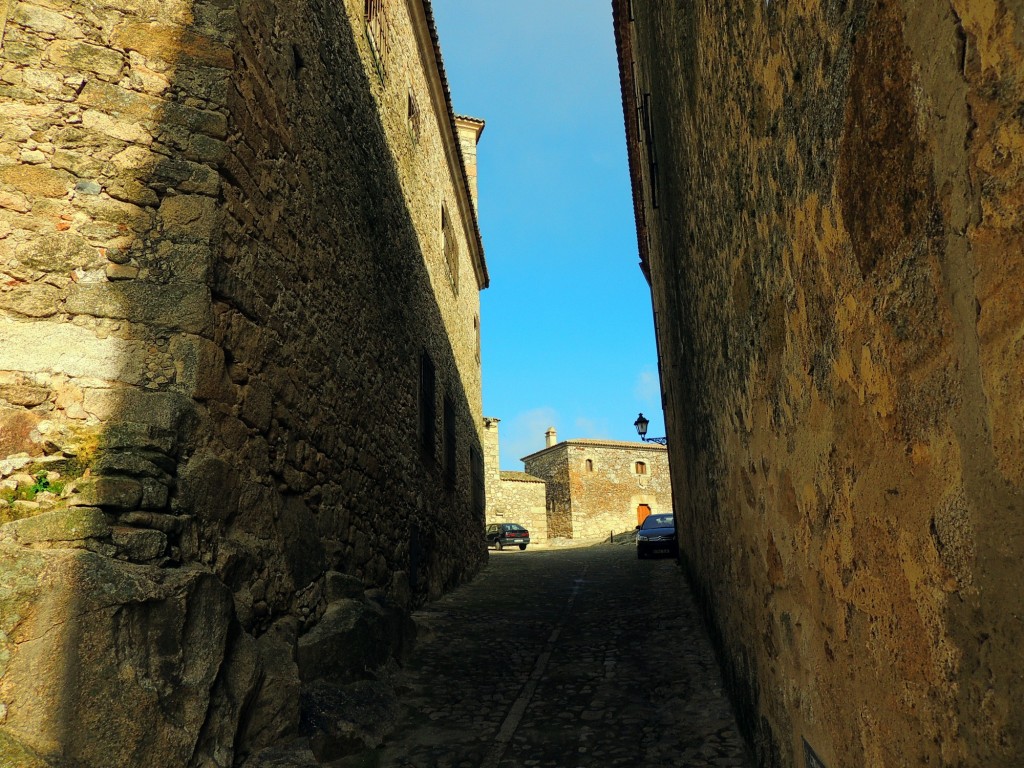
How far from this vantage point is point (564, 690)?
4879mm

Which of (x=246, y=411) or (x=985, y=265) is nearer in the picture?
(x=985, y=265)

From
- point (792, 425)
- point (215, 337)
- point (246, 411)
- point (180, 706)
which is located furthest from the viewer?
point (246, 411)

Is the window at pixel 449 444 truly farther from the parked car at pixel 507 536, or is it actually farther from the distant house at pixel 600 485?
the distant house at pixel 600 485

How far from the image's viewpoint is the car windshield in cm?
1467

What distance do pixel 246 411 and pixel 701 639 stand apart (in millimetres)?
4085

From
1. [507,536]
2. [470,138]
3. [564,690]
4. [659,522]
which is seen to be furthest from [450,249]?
[507,536]

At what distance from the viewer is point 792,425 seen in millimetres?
2275

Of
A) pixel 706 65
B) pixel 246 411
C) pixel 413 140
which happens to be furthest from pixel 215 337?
pixel 413 140

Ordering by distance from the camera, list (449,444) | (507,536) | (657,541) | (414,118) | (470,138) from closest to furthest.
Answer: (414,118) < (449,444) < (657,541) < (470,138) < (507,536)

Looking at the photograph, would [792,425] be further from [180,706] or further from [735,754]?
[180,706]

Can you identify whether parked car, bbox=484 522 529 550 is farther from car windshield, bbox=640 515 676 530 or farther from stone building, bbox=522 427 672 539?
stone building, bbox=522 427 672 539

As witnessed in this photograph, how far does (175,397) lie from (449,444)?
760 cm

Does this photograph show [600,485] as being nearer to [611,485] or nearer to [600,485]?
[600,485]

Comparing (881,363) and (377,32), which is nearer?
(881,363)
